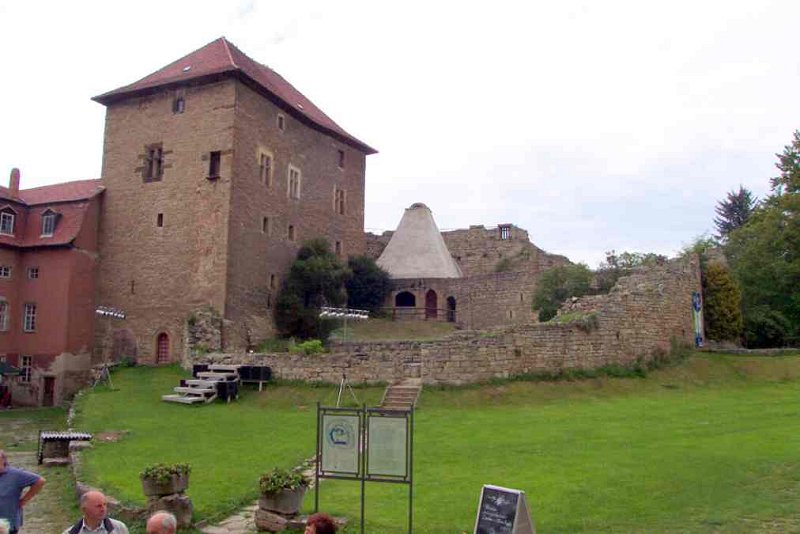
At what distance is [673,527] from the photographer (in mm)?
8461

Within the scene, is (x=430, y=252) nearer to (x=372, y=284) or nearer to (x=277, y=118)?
(x=372, y=284)

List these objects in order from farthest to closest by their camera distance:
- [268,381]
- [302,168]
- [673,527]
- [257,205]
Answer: [302,168] < [257,205] < [268,381] < [673,527]

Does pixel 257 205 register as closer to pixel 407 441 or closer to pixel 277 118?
pixel 277 118

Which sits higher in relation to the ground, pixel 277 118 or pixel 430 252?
pixel 277 118

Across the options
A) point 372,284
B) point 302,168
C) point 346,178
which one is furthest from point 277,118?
point 372,284

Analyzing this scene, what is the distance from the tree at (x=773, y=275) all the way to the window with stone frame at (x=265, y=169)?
72.5 ft

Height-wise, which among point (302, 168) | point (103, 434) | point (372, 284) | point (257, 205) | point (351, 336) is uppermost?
point (302, 168)

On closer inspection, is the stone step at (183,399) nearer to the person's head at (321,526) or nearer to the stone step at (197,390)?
the stone step at (197,390)

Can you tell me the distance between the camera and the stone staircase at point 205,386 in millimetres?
21375

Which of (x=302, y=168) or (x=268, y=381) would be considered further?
(x=302, y=168)

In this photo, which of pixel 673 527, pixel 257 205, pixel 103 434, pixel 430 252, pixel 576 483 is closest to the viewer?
pixel 673 527

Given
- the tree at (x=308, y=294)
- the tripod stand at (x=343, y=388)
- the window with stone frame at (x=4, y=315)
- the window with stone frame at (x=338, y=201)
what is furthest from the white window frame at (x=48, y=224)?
the tripod stand at (x=343, y=388)

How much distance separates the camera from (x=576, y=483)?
1047cm

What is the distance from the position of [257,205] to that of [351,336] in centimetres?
792
